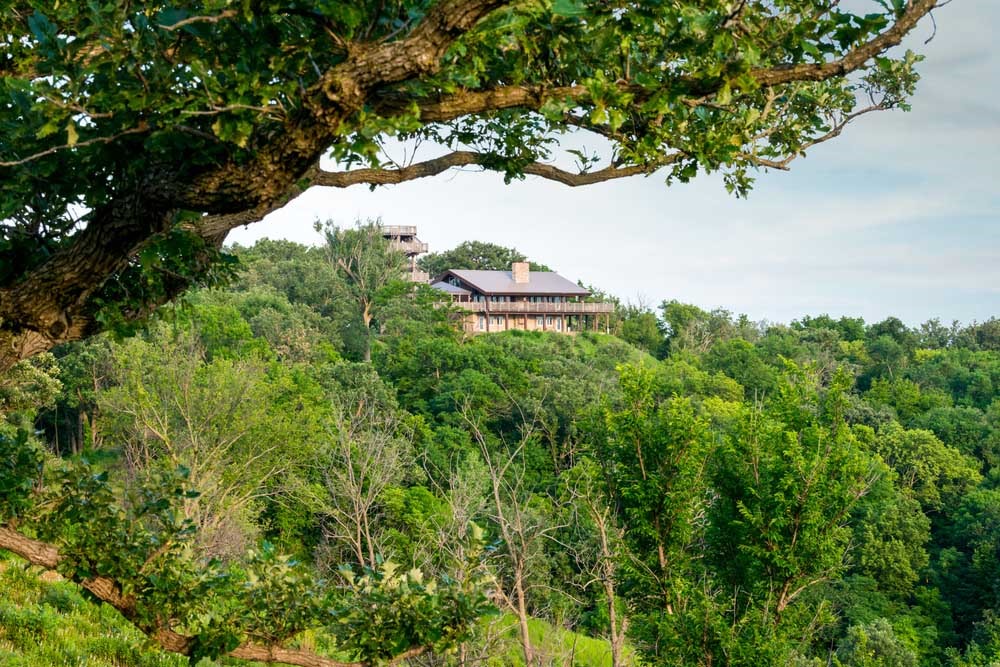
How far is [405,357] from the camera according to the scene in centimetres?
4275

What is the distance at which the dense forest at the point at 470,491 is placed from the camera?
4488mm

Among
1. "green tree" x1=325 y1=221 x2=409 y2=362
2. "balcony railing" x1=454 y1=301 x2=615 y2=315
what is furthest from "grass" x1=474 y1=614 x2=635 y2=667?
"balcony railing" x1=454 y1=301 x2=615 y2=315

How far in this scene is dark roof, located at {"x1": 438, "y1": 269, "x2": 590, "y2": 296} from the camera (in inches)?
2313

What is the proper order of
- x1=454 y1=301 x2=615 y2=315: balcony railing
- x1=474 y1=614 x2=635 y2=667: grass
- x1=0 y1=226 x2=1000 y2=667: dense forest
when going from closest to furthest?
1. x1=0 y1=226 x2=1000 y2=667: dense forest
2. x1=474 y1=614 x2=635 y2=667: grass
3. x1=454 y1=301 x2=615 y2=315: balcony railing

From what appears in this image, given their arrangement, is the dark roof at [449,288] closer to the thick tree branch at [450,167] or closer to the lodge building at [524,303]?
the lodge building at [524,303]

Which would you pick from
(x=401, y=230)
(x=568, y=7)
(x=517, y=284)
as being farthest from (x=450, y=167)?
(x=401, y=230)

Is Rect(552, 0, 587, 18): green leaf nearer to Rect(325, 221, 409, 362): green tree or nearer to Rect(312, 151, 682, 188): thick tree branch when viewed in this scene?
Rect(312, 151, 682, 188): thick tree branch

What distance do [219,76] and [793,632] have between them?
550 inches

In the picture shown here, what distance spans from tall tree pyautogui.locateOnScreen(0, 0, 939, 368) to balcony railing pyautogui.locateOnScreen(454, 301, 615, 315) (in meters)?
52.7

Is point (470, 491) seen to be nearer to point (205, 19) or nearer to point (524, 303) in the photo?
point (205, 19)

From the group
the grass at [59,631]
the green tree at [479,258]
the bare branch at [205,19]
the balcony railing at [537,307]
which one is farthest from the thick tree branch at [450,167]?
the green tree at [479,258]

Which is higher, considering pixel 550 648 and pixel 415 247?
pixel 415 247

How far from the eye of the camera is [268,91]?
9.09 ft

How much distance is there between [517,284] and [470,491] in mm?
38264
